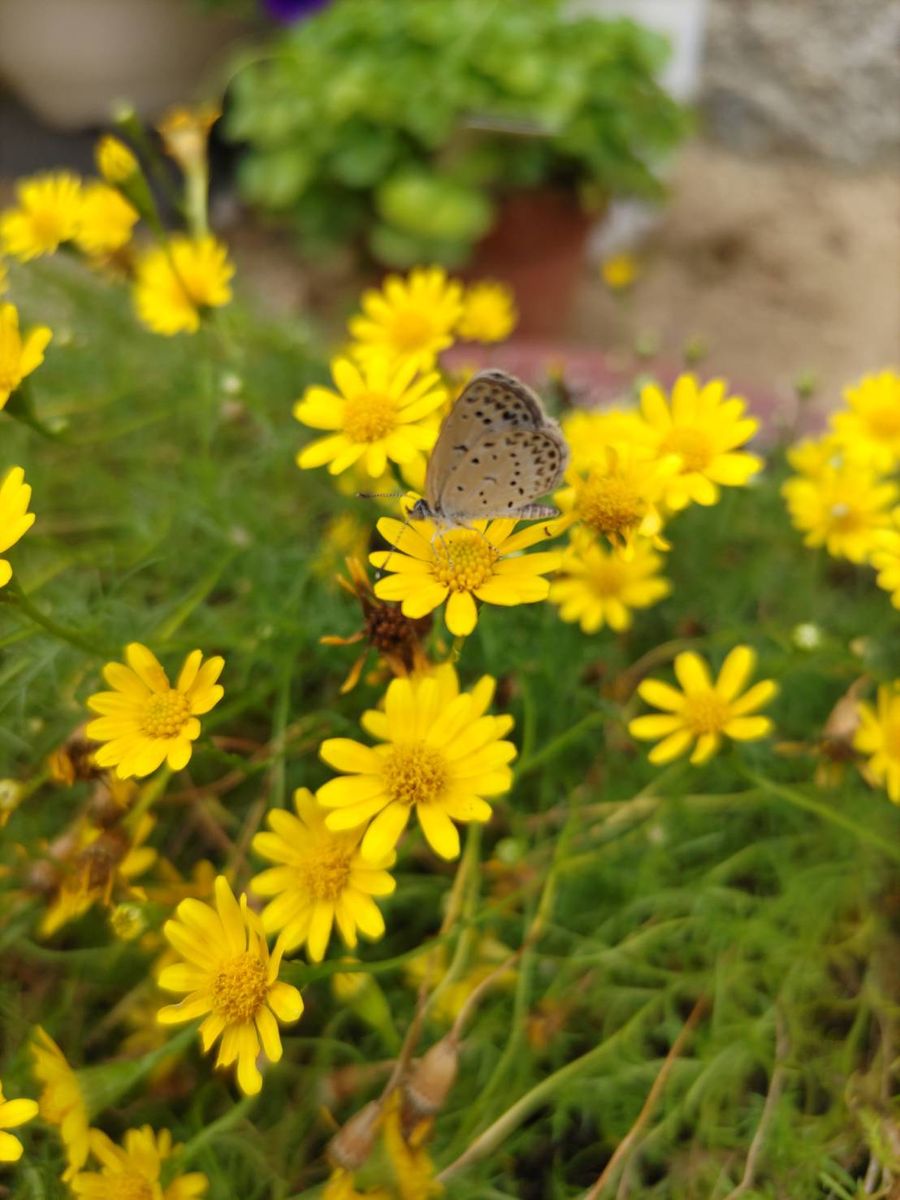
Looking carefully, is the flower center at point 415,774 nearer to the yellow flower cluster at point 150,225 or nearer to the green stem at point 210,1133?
the green stem at point 210,1133

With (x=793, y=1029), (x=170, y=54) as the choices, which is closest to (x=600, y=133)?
(x=170, y=54)

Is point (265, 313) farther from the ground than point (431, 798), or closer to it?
closer to it

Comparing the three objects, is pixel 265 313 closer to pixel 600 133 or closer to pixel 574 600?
pixel 574 600

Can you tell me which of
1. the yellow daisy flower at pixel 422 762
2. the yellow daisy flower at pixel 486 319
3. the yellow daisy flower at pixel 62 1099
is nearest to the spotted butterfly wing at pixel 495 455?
the yellow daisy flower at pixel 422 762

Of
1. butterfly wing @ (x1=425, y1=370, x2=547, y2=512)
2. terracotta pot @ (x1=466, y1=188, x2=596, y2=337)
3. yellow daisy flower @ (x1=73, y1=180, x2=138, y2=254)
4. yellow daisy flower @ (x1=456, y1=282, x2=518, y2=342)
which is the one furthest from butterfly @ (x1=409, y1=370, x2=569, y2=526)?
terracotta pot @ (x1=466, y1=188, x2=596, y2=337)

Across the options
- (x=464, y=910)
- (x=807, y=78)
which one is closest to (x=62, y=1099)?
(x=464, y=910)

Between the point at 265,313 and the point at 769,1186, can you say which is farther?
the point at 265,313
